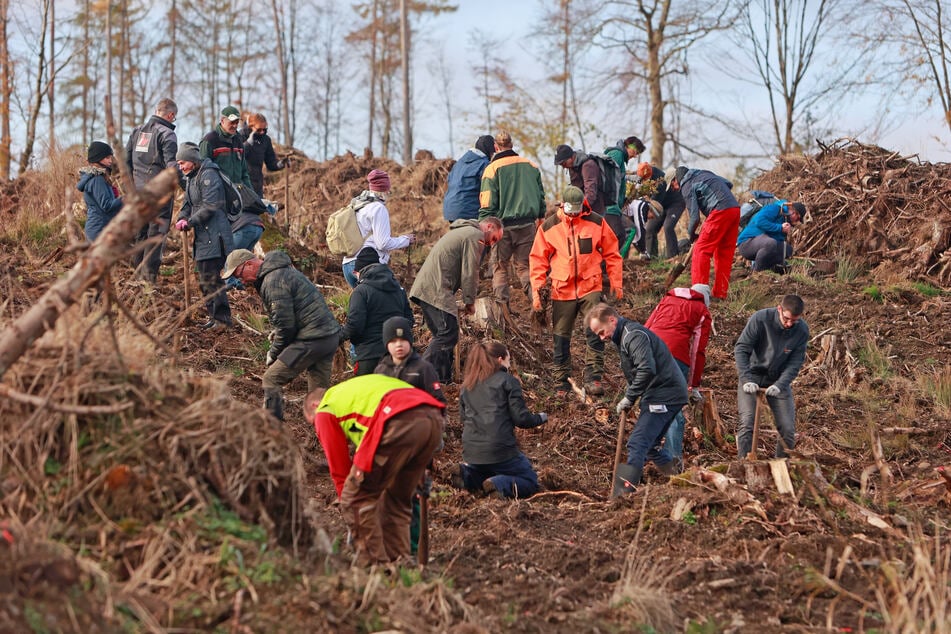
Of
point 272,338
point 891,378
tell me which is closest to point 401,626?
point 272,338

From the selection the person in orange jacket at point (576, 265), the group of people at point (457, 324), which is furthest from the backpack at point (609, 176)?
the person in orange jacket at point (576, 265)

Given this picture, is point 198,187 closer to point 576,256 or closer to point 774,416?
point 576,256

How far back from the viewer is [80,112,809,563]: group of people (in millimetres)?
5824

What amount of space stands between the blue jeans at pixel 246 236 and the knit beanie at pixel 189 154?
2.88ft

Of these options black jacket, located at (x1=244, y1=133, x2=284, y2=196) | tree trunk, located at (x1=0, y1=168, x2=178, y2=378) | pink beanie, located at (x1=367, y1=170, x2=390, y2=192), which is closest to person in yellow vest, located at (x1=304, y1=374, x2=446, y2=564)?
tree trunk, located at (x1=0, y1=168, x2=178, y2=378)

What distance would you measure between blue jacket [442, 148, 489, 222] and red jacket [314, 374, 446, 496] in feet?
17.8

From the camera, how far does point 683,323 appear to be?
28.4 ft

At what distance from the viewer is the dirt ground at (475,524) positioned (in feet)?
13.8

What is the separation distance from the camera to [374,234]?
30.0 ft

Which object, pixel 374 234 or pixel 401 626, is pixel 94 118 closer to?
pixel 374 234

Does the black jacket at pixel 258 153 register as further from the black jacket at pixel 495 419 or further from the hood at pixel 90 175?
the black jacket at pixel 495 419

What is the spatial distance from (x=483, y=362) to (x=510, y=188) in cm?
359

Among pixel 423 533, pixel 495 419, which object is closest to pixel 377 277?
Answer: pixel 495 419

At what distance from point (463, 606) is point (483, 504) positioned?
8.37ft
